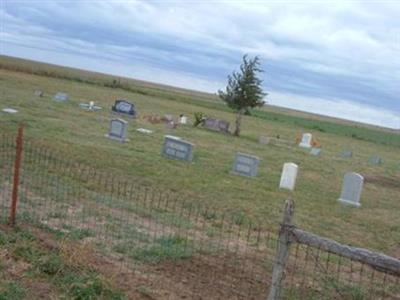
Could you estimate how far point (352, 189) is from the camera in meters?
16.4

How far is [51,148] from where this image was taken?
1666 centimetres

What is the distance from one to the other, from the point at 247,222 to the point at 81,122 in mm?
16144

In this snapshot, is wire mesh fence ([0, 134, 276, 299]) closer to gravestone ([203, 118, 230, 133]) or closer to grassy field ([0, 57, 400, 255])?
Answer: grassy field ([0, 57, 400, 255])

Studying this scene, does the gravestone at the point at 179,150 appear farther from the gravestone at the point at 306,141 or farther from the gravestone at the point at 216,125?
the gravestone at the point at 306,141

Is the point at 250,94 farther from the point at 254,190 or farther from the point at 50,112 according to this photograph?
the point at 254,190

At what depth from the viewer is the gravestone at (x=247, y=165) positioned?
18.3 metres

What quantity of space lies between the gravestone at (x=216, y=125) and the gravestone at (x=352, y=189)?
18.5 m

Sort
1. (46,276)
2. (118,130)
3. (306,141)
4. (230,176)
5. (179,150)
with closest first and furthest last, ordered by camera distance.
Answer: (46,276) → (230,176) → (179,150) → (118,130) → (306,141)

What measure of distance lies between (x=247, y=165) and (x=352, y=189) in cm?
345

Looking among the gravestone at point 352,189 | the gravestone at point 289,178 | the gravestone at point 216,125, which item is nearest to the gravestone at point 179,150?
the gravestone at point 289,178

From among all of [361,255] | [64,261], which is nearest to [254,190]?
[64,261]

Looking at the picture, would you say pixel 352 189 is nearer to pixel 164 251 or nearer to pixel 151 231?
pixel 151 231

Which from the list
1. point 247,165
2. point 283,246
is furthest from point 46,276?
point 247,165

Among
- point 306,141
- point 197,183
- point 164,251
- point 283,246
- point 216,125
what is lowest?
point 306,141
